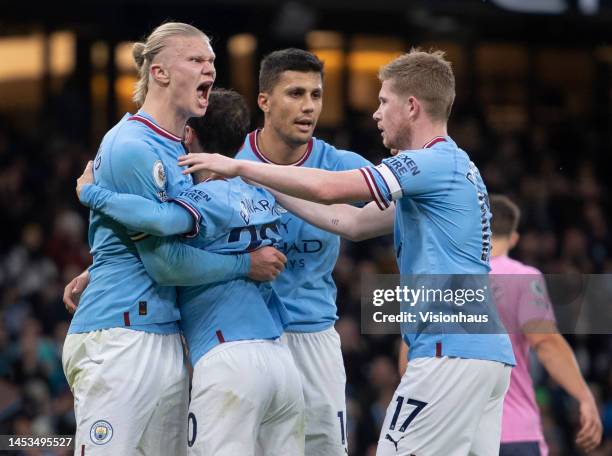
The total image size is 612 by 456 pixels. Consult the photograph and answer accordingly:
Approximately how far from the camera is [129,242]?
16.9 ft

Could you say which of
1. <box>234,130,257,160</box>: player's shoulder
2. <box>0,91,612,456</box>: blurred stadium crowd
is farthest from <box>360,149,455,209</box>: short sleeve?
<box>0,91,612,456</box>: blurred stadium crowd

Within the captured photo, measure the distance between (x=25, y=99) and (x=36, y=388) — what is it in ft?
24.3

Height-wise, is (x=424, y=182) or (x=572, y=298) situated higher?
(x=424, y=182)

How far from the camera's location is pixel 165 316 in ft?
16.9

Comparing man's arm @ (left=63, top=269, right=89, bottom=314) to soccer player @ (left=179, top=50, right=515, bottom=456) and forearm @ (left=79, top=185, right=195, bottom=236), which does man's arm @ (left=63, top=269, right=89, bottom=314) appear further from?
soccer player @ (left=179, top=50, right=515, bottom=456)

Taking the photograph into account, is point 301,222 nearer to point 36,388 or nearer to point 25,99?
point 36,388

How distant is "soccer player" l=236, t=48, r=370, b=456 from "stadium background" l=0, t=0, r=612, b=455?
509cm

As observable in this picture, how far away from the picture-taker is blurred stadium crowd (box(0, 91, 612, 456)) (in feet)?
39.4

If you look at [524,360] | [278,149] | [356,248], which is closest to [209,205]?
Result: [278,149]

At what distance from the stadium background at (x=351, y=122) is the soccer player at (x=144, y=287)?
555 centimetres

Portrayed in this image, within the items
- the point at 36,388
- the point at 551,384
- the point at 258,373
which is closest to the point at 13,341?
the point at 36,388

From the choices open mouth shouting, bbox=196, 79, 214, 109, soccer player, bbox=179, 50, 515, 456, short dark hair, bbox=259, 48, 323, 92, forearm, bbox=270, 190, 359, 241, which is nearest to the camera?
soccer player, bbox=179, 50, 515, 456

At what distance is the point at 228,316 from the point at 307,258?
101 centimetres

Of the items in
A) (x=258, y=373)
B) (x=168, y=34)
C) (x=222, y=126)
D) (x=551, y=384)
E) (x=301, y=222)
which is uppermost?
(x=168, y=34)
